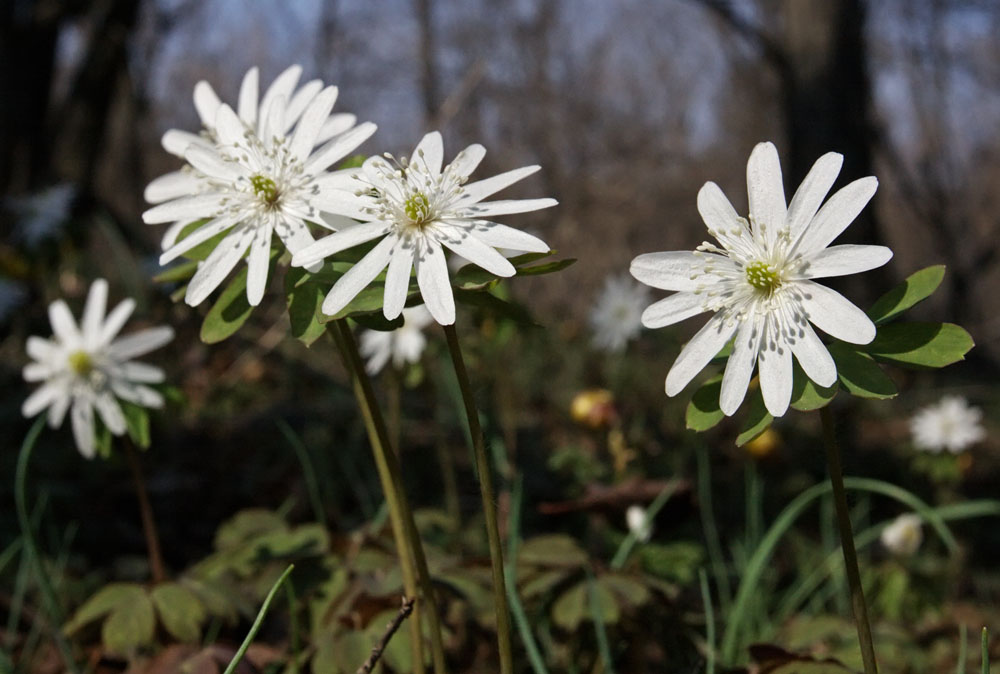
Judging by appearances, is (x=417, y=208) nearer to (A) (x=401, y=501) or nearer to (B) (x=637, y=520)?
(A) (x=401, y=501)

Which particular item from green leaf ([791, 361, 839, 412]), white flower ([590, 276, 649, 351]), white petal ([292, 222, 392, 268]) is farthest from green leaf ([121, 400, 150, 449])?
white flower ([590, 276, 649, 351])

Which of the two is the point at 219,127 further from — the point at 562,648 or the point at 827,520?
the point at 827,520

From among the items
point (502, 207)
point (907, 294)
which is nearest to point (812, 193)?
point (907, 294)

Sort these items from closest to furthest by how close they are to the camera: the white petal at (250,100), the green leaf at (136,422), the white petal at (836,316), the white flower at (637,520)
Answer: the white petal at (836,316)
the white petal at (250,100)
the green leaf at (136,422)
the white flower at (637,520)

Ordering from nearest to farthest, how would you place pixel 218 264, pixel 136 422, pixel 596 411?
pixel 218 264 < pixel 136 422 < pixel 596 411

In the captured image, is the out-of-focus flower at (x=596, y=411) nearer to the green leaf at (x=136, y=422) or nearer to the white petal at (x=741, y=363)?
the green leaf at (x=136, y=422)

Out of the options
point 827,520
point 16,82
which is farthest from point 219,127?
point 16,82

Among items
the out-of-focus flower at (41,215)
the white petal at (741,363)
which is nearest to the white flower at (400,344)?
the white petal at (741,363)
